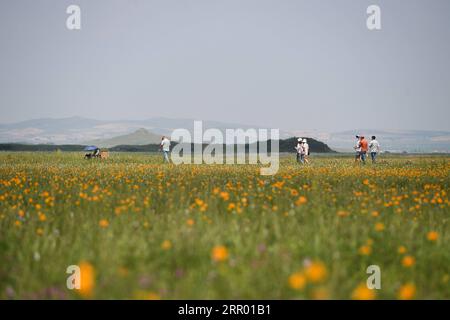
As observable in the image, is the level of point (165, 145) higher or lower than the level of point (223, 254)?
higher

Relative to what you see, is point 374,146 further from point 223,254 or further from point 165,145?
point 223,254

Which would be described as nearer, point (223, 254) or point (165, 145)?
point (223, 254)

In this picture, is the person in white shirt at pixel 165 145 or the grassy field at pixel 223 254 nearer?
the grassy field at pixel 223 254

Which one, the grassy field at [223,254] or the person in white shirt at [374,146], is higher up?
the person in white shirt at [374,146]

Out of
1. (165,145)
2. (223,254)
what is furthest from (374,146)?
(223,254)

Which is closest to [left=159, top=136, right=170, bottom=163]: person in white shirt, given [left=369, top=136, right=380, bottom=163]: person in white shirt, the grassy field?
[left=369, top=136, right=380, bottom=163]: person in white shirt

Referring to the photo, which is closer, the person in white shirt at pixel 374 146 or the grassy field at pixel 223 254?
the grassy field at pixel 223 254

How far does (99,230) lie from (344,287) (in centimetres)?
352

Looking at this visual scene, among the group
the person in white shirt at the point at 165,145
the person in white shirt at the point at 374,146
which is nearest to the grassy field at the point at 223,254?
the person in white shirt at the point at 165,145

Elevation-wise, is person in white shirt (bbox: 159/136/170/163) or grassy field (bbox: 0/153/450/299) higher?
person in white shirt (bbox: 159/136/170/163)

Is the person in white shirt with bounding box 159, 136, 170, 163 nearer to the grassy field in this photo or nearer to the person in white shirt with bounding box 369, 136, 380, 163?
the person in white shirt with bounding box 369, 136, 380, 163

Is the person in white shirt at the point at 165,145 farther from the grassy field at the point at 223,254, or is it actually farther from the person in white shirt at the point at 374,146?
the grassy field at the point at 223,254

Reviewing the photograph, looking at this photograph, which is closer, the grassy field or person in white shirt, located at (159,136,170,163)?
the grassy field

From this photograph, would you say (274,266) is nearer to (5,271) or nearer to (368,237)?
(368,237)
